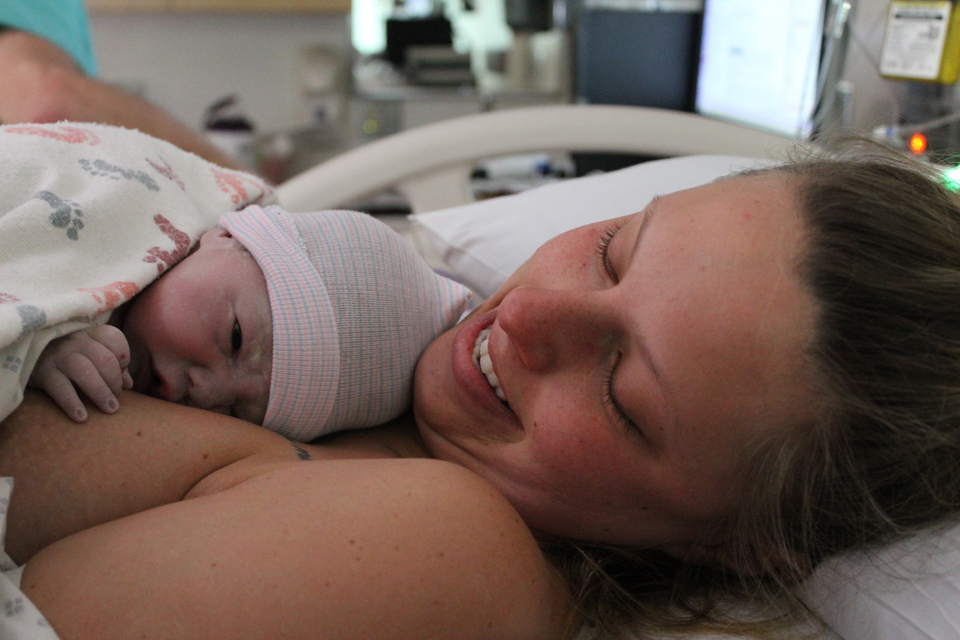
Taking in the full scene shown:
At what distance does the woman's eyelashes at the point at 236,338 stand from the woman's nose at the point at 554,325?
309mm

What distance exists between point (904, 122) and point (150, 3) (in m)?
3.48

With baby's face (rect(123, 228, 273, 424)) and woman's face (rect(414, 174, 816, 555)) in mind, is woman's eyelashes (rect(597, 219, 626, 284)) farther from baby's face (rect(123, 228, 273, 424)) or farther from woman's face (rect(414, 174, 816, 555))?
baby's face (rect(123, 228, 273, 424))

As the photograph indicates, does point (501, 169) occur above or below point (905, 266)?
below

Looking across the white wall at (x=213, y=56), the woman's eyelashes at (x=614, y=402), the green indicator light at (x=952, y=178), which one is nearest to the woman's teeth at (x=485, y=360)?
the woman's eyelashes at (x=614, y=402)

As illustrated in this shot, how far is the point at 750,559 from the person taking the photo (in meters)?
0.76

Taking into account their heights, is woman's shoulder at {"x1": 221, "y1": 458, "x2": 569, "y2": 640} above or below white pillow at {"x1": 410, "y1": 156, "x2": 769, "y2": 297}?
below

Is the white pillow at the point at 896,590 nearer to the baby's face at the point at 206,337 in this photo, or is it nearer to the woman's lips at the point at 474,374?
the woman's lips at the point at 474,374

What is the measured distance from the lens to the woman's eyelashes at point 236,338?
822 millimetres

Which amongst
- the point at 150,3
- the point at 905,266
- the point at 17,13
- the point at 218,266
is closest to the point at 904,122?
the point at 905,266

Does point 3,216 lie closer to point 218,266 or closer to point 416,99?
point 218,266

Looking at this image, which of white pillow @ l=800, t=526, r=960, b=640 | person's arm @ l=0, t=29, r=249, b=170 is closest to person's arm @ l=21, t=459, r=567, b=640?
white pillow @ l=800, t=526, r=960, b=640

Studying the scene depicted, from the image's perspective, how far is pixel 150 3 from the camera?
3582 millimetres

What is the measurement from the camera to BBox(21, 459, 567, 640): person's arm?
52cm

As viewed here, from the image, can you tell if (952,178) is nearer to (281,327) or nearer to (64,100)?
(281,327)
